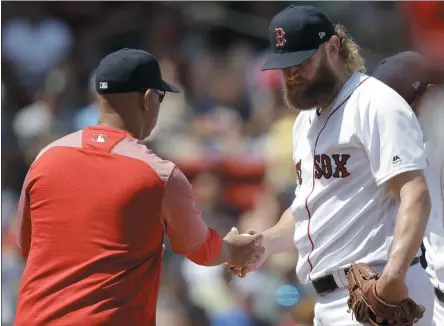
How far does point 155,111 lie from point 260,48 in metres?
5.43

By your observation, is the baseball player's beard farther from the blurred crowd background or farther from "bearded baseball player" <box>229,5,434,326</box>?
the blurred crowd background

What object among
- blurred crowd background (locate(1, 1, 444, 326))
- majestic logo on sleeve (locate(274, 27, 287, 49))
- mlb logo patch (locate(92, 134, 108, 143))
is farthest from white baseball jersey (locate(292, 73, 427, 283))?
blurred crowd background (locate(1, 1, 444, 326))

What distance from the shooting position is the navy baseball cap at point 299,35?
3592 mm

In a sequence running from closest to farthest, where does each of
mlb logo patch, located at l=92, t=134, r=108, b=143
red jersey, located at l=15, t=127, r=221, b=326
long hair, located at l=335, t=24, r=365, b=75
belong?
red jersey, located at l=15, t=127, r=221, b=326 < mlb logo patch, located at l=92, t=134, r=108, b=143 < long hair, located at l=335, t=24, r=365, b=75

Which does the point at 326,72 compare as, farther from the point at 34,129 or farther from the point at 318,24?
the point at 34,129

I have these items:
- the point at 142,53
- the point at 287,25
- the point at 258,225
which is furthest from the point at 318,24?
the point at 258,225

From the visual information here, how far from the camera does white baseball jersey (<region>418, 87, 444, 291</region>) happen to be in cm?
413

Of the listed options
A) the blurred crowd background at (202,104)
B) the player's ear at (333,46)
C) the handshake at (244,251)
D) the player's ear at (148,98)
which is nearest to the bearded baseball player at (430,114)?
the player's ear at (333,46)

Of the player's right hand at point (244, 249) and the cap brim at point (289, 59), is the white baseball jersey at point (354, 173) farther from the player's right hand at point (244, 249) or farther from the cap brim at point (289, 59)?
the player's right hand at point (244, 249)

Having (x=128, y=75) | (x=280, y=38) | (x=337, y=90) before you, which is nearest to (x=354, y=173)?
(x=337, y=90)

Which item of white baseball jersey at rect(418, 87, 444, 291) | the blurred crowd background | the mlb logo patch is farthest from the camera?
the blurred crowd background

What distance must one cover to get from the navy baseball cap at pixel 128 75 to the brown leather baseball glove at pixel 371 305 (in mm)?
1113

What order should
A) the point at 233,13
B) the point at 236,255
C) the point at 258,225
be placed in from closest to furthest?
the point at 236,255 → the point at 258,225 → the point at 233,13

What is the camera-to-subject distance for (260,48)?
29.3 feet
